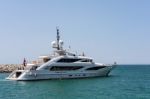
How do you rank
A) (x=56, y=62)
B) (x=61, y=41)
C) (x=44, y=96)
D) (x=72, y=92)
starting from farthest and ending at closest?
(x=61, y=41), (x=56, y=62), (x=72, y=92), (x=44, y=96)

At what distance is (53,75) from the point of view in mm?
54688

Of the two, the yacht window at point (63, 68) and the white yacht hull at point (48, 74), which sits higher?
the yacht window at point (63, 68)

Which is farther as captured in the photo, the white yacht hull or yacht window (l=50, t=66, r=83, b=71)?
yacht window (l=50, t=66, r=83, b=71)

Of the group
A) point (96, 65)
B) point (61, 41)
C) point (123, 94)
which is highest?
point (61, 41)

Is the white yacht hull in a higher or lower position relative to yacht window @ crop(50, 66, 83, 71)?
lower

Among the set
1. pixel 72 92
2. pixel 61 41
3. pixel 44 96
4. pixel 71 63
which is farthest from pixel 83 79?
pixel 44 96

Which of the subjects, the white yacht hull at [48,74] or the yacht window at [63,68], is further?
the yacht window at [63,68]

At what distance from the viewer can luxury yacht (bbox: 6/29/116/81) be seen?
53.2 metres

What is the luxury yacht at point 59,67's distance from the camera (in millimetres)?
53219

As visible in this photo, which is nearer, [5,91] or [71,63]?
[5,91]

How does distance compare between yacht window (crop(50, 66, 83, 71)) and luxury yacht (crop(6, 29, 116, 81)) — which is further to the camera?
yacht window (crop(50, 66, 83, 71))

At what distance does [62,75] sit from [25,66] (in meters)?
5.47

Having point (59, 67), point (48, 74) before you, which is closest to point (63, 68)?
point (59, 67)

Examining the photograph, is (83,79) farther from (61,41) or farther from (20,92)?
(20,92)
